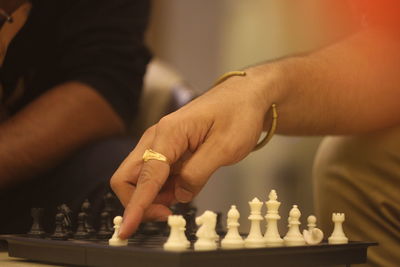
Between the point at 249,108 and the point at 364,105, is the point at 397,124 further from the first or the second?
the point at 249,108

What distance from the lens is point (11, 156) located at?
1.49 meters

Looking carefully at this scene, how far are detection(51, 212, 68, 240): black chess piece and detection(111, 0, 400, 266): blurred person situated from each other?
0.10 metres

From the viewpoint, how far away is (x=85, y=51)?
1701 mm

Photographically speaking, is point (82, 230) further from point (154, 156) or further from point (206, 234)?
point (206, 234)

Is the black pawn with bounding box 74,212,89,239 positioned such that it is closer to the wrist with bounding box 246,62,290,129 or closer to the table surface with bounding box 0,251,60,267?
the table surface with bounding box 0,251,60,267

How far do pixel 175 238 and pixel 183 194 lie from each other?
8.6 inches

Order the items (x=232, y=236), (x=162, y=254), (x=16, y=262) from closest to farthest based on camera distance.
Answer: (x=162, y=254) → (x=232, y=236) → (x=16, y=262)

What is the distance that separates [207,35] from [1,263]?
2671 mm

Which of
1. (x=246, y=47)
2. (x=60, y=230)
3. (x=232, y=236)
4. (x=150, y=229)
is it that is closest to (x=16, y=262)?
(x=60, y=230)

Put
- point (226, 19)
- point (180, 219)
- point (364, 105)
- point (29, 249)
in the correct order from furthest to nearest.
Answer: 1. point (226, 19)
2. point (364, 105)
3. point (29, 249)
4. point (180, 219)

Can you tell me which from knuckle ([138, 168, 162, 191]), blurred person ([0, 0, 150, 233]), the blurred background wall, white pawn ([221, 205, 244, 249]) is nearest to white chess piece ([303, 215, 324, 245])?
white pawn ([221, 205, 244, 249])

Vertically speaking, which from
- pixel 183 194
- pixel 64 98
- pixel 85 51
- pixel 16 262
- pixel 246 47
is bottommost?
pixel 16 262

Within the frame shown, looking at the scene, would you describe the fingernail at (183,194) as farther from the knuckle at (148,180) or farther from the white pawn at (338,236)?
the white pawn at (338,236)

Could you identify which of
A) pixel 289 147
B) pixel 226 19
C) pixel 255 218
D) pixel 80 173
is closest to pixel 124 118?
pixel 80 173
